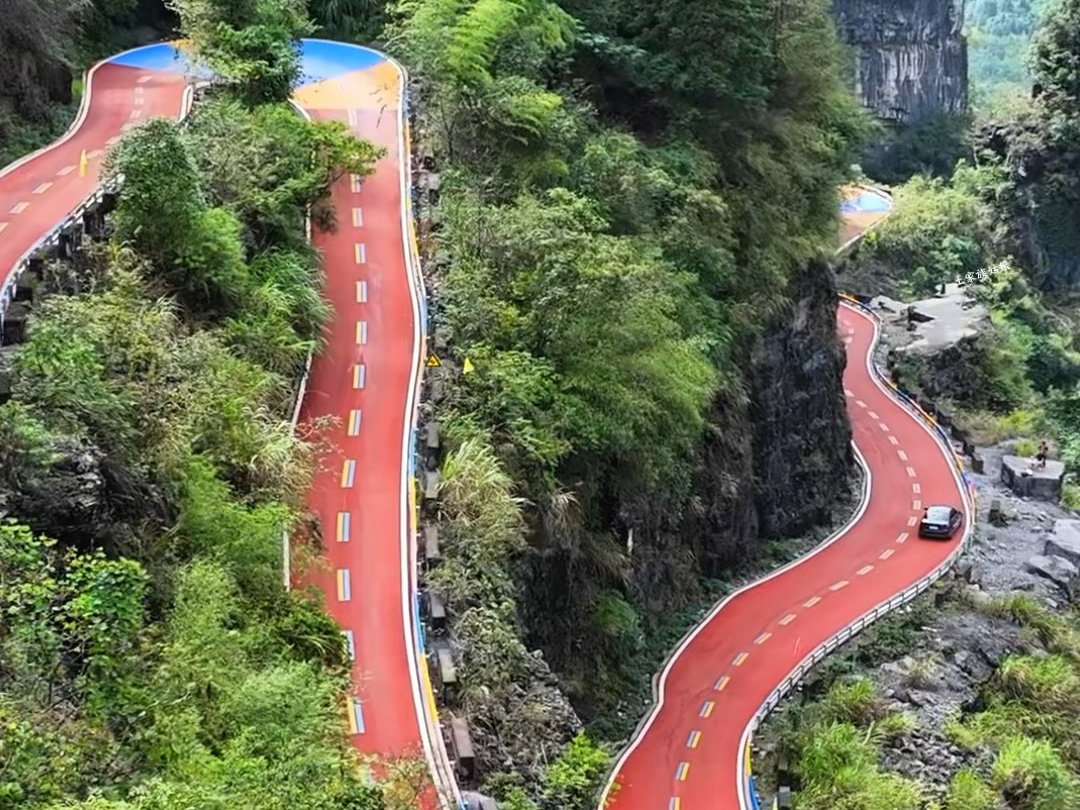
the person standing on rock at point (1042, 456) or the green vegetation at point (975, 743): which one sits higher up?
the green vegetation at point (975, 743)

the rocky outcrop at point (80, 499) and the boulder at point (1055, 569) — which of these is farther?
the boulder at point (1055, 569)

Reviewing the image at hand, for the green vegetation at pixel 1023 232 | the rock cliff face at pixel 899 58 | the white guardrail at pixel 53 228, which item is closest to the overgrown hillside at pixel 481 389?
the white guardrail at pixel 53 228

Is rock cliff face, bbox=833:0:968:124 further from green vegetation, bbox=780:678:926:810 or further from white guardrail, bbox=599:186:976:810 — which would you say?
green vegetation, bbox=780:678:926:810

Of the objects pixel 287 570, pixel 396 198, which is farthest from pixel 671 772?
pixel 396 198

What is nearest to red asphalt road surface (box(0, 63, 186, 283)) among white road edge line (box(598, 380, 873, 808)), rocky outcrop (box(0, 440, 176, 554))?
rocky outcrop (box(0, 440, 176, 554))

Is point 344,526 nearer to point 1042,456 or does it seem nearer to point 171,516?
point 171,516

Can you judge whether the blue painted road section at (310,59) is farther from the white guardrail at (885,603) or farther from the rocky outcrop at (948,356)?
the rocky outcrop at (948,356)

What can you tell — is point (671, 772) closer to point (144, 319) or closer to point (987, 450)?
point (144, 319)

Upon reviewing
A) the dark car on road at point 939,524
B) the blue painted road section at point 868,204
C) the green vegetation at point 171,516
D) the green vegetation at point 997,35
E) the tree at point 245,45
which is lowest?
the dark car on road at point 939,524
